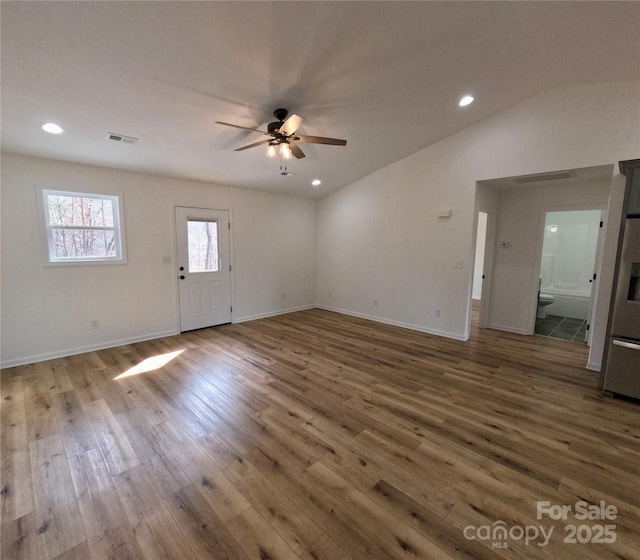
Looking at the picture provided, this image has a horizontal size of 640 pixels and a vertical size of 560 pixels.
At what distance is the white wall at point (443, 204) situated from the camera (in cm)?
328

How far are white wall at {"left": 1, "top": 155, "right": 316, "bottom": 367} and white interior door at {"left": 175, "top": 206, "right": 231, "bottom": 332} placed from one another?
137 mm

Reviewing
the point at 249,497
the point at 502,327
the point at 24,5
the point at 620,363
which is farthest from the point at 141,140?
the point at 502,327

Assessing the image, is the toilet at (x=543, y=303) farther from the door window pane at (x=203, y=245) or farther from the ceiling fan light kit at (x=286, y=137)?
the door window pane at (x=203, y=245)

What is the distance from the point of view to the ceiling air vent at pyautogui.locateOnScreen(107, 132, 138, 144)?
316cm

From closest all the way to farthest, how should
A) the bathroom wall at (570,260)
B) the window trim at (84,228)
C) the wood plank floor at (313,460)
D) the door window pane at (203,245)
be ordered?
1. the wood plank floor at (313,460)
2. the window trim at (84,228)
3. the door window pane at (203,245)
4. the bathroom wall at (570,260)

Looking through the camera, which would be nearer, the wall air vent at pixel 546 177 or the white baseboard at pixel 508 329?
Answer: the wall air vent at pixel 546 177

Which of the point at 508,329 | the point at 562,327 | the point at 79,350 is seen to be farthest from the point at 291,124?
the point at 562,327

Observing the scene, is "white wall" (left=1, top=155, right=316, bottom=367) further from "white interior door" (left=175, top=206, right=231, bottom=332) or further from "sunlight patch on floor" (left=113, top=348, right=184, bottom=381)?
"sunlight patch on floor" (left=113, top=348, right=184, bottom=381)

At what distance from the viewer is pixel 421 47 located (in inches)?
98.0

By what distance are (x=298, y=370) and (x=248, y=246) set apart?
3.03m

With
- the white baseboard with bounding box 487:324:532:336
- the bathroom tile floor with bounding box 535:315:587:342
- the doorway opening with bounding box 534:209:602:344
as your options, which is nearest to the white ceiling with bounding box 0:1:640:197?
the white baseboard with bounding box 487:324:532:336

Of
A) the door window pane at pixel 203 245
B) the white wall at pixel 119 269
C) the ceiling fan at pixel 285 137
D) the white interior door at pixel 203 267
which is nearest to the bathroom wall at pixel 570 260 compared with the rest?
the ceiling fan at pixel 285 137

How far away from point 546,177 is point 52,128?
19.6 ft

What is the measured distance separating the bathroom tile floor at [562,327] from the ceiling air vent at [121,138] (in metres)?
6.73
